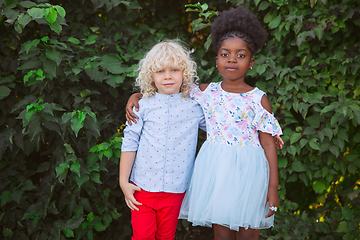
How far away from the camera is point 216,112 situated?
1.79 m

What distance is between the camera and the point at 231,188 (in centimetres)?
167

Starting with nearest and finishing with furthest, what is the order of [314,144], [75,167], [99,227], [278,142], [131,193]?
[131,193] → [278,142] → [75,167] → [314,144] → [99,227]

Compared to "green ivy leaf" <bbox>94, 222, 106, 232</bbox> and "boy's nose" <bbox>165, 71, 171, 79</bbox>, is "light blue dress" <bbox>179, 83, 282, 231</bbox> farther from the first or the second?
"green ivy leaf" <bbox>94, 222, 106, 232</bbox>

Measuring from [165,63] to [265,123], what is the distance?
673 mm

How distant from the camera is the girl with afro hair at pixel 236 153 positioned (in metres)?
1.66

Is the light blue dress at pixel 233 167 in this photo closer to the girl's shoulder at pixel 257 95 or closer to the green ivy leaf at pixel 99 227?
the girl's shoulder at pixel 257 95

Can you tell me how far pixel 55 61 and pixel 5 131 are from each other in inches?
27.2

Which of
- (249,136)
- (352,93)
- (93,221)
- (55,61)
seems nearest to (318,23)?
(352,93)

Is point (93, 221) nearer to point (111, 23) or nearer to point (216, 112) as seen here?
point (216, 112)

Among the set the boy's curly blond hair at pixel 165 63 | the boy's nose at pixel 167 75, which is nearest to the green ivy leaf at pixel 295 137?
the boy's curly blond hair at pixel 165 63

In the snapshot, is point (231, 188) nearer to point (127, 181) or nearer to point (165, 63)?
point (127, 181)

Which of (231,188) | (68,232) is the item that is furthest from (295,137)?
(68,232)

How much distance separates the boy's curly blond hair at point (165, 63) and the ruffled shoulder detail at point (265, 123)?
0.46 meters

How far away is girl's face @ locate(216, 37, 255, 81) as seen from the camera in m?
1.71
